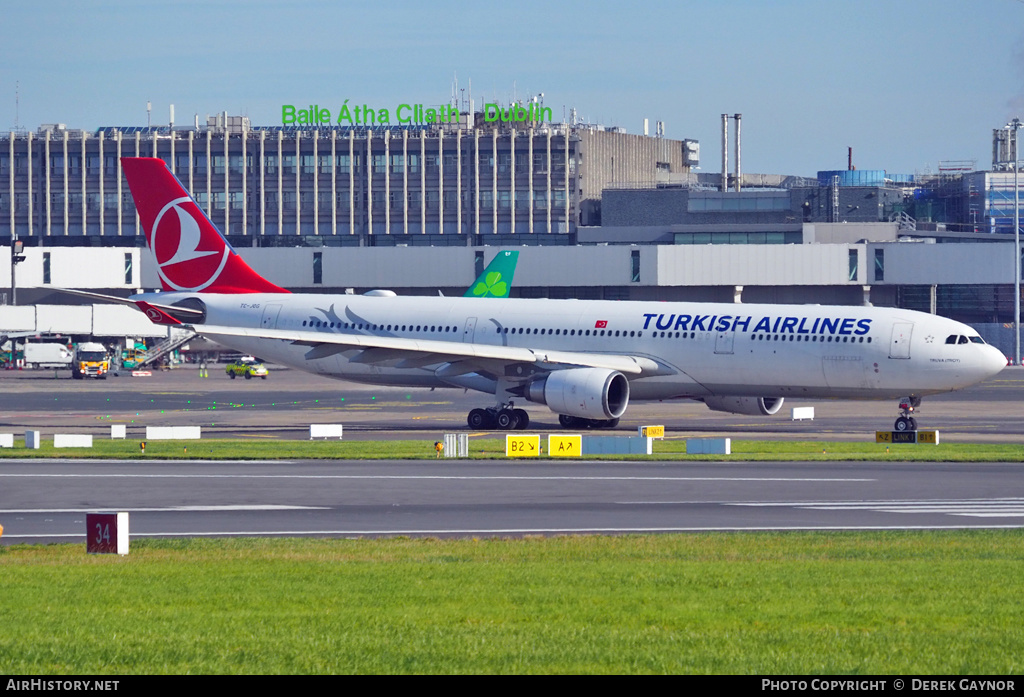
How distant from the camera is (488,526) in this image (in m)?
24.8

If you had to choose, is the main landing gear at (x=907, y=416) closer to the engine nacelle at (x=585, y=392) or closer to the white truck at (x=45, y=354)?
the engine nacelle at (x=585, y=392)

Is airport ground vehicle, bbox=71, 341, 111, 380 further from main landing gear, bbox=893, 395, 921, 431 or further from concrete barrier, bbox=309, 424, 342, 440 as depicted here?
main landing gear, bbox=893, 395, 921, 431

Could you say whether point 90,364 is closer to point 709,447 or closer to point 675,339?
point 675,339

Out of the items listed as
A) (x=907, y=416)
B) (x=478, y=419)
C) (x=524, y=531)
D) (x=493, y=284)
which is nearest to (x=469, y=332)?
A: (x=478, y=419)

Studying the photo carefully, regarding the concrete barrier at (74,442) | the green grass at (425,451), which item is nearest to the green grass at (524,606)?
the green grass at (425,451)

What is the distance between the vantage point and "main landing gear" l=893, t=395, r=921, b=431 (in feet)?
158

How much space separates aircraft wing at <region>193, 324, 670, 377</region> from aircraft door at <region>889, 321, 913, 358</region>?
7980 millimetres

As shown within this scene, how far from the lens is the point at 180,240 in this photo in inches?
2346

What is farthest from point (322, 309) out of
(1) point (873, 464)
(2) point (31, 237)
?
(2) point (31, 237)

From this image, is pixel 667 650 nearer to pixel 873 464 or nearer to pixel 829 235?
pixel 873 464

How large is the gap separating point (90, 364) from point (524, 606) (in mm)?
93359

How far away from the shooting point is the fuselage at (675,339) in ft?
157

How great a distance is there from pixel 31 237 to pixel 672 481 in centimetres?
15090

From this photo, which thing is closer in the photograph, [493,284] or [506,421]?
[506,421]
